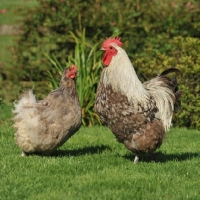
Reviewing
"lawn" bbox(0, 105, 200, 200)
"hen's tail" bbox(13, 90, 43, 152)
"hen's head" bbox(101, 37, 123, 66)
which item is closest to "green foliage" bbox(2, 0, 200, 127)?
"lawn" bbox(0, 105, 200, 200)

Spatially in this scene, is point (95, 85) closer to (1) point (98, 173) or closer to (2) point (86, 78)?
(2) point (86, 78)

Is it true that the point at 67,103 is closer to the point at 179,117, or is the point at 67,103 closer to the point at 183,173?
the point at 183,173

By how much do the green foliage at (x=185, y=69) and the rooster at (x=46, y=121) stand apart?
4259 mm

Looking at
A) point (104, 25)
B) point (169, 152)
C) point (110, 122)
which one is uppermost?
point (104, 25)

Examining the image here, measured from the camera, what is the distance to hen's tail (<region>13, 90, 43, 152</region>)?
8.41 m

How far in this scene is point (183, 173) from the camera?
25.8ft

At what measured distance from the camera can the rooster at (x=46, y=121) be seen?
8398 mm

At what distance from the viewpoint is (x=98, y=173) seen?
7609mm

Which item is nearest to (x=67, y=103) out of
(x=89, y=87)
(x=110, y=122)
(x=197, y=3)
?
(x=110, y=122)

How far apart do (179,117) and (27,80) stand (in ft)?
13.5

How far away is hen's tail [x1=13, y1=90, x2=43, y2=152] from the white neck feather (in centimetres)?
110

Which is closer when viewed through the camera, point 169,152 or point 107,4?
point 169,152

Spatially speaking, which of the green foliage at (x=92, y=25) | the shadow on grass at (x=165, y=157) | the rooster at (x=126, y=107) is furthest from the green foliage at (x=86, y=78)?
the rooster at (x=126, y=107)

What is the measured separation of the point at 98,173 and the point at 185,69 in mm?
5408
